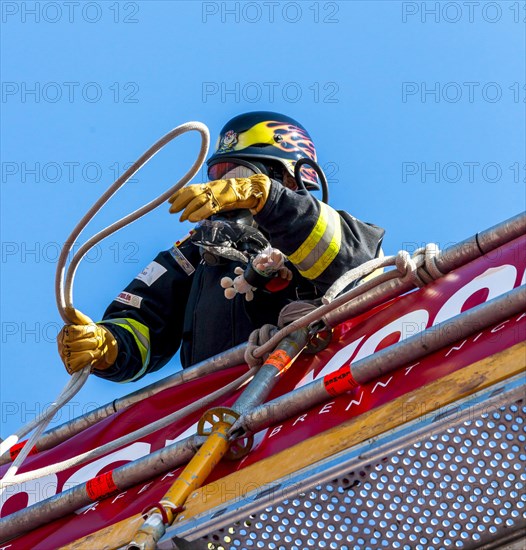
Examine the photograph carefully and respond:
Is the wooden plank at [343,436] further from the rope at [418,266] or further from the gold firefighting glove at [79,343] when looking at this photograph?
the gold firefighting glove at [79,343]

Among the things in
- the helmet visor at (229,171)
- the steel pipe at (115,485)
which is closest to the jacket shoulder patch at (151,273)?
the helmet visor at (229,171)

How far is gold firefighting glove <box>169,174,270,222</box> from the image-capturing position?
3.86 metres

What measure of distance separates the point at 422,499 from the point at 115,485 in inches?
44.8

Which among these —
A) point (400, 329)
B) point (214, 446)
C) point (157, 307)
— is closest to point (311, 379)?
point (400, 329)

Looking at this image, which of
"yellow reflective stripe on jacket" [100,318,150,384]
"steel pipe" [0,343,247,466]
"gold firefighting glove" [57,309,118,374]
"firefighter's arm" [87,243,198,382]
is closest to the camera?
"steel pipe" [0,343,247,466]

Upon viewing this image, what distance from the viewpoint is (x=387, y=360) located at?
2.98 m

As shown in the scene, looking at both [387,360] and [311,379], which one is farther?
[311,379]

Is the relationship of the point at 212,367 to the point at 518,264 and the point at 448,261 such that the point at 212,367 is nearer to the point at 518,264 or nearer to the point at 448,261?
the point at 448,261

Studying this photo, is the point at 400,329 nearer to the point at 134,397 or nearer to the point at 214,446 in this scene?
the point at 214,446

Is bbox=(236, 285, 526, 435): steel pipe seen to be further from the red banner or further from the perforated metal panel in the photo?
the perforated metal panel

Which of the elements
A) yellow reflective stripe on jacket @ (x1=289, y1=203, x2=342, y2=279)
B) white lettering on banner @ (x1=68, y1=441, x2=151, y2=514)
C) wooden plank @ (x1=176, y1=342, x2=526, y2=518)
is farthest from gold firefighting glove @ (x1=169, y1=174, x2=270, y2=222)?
wooden plank @ (x1=176, y1=342, x2=526, y2=518)

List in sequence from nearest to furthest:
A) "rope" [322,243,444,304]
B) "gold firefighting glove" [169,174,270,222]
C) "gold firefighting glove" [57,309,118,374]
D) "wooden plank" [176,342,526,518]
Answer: "wooden plank" [176,342,526,518]
"rope" [322,243,444,304]
"gold firefighting glove" [169,174,270,222]
"gold firefighting glove" [57,309,118,374]

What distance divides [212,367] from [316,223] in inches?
31.6

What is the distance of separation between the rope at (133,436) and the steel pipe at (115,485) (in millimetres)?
354
